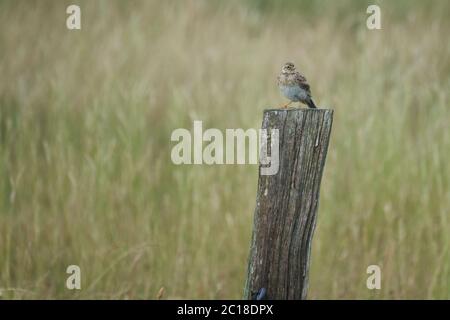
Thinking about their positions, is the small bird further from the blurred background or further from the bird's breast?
the blurred background

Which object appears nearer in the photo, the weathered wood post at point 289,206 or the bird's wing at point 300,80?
the weathered wood post at point 289,206

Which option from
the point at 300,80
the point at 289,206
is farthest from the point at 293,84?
the point at 289,206

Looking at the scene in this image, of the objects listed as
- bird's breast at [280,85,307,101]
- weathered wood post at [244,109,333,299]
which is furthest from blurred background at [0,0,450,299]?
weathered wood post at [244,109,333,299]

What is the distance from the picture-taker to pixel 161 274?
14.0 ft

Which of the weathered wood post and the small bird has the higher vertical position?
the small bird

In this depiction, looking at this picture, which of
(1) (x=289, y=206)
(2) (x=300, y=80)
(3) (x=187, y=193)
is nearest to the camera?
(1) (x=289, y=206)

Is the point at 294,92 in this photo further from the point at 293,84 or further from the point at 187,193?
the point at 187,193

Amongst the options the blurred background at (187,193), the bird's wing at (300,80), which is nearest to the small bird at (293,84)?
the bird's wing at (300,80)

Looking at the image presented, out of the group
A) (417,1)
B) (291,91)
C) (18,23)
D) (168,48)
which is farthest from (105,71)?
(417,1)

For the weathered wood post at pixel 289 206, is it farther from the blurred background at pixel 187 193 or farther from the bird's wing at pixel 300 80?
the blurred background at pixel 187 193

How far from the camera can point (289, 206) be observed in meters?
2.59

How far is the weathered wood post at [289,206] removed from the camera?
255 centimetres

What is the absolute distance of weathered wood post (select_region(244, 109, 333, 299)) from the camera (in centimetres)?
255

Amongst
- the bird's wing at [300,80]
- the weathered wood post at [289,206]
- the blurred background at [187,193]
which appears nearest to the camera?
the weathered wood post at [289,206]
